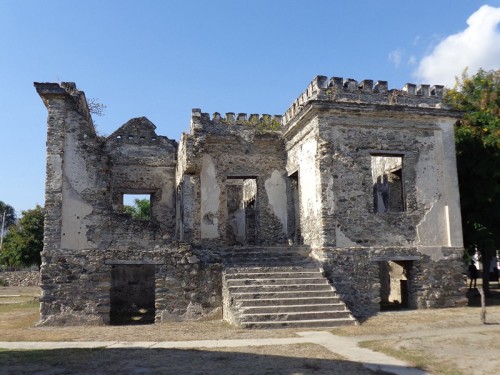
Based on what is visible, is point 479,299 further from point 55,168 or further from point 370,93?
point 55,168

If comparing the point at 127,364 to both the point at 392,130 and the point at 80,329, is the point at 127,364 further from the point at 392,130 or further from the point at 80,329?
the point at 392,130

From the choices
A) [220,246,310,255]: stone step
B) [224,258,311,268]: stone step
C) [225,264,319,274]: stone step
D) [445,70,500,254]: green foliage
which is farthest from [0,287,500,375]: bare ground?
[445,70,500,254]: green foliage

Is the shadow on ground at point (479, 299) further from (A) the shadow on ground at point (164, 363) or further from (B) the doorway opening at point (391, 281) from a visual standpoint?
(A) the shadow on ground at point (164, 363)

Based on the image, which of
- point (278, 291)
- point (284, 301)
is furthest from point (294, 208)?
point (284, 301)

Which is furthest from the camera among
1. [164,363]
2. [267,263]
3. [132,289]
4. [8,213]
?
[8,213]

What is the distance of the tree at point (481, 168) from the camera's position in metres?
15.2

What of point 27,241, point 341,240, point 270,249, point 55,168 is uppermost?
point 55,168

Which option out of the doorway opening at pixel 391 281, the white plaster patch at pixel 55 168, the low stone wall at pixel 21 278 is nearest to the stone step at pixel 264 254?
the doorway opening at pixel 391 281

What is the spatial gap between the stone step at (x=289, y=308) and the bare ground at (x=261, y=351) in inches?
24.0

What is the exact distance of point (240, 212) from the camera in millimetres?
22906

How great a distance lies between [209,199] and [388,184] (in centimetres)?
656

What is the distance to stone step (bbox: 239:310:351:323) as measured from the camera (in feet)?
34.8

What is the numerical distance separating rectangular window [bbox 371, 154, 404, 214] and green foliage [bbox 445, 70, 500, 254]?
2029 mm

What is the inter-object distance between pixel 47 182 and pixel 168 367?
788cm
